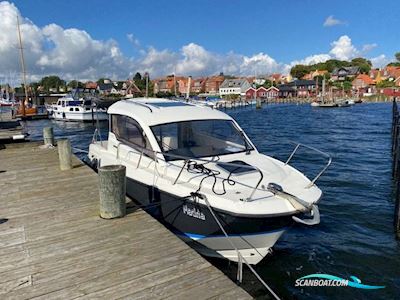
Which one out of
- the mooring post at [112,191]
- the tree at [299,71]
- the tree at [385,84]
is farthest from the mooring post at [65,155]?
the tree at [299,71]

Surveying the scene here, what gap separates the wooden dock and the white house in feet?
404

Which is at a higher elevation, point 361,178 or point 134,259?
point 134,259

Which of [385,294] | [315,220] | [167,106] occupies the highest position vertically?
[167,106]

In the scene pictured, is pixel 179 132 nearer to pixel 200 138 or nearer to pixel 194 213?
pixel 200 138

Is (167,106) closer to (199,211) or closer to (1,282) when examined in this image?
(199,211)

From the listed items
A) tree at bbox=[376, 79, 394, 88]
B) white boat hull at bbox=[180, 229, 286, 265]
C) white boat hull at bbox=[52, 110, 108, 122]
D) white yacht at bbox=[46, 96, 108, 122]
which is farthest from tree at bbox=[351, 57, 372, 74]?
white boat hull at bbox=[180, 229, 286, 265]

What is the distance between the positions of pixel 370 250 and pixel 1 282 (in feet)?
23.5

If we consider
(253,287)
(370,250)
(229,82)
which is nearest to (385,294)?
(370,250)

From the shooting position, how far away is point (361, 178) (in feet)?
42.4

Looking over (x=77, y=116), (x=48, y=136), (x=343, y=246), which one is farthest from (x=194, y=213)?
(x=77, y=116)

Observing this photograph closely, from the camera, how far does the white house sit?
128 metres

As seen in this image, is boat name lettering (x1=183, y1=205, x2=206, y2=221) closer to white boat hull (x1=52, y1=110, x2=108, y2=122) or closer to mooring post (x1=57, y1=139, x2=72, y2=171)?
mooring post (x1=57, y1=139, x2=72, y2=171)

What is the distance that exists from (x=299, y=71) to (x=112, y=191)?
170 m

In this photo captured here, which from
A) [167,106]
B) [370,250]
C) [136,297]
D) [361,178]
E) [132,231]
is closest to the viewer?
[136,297]
